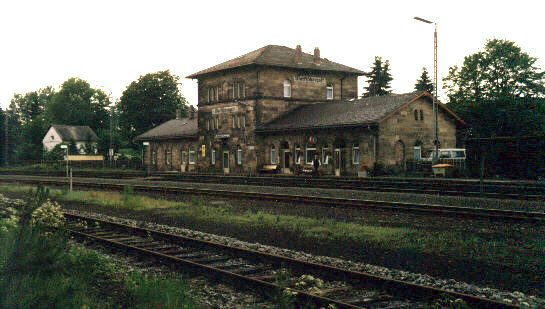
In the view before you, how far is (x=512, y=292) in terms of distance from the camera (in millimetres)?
7004

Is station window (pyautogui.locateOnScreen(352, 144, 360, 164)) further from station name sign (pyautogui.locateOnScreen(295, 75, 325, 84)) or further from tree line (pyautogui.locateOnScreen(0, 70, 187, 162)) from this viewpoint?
tree line (pyautogui.locateOnScreen(0, 70, 187, 162))

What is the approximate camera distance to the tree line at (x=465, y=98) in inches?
1933

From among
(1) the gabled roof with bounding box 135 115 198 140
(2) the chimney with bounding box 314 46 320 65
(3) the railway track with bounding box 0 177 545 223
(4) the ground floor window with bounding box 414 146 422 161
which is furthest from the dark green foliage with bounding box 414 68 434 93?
(3) the railway track with bounding box 0 177 545 223

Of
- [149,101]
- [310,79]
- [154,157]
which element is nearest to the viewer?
[310,79]

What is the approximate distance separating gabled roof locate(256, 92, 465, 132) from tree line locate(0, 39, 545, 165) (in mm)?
10835

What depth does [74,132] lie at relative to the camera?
101375 millimetres

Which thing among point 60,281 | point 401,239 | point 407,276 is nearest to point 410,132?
point 401,239

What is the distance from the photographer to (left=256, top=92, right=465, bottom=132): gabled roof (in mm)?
36594

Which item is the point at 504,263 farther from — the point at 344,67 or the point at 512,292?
the point at 344,67

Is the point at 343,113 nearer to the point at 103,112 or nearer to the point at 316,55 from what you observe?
the point at 316,55

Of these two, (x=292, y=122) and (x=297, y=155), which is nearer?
(x=297, y=155)

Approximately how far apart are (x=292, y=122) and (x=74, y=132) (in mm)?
70893

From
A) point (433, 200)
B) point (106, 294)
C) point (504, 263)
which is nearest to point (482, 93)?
point (433, 200)

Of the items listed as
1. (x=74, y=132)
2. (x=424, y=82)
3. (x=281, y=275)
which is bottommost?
(x=281, y=275)
